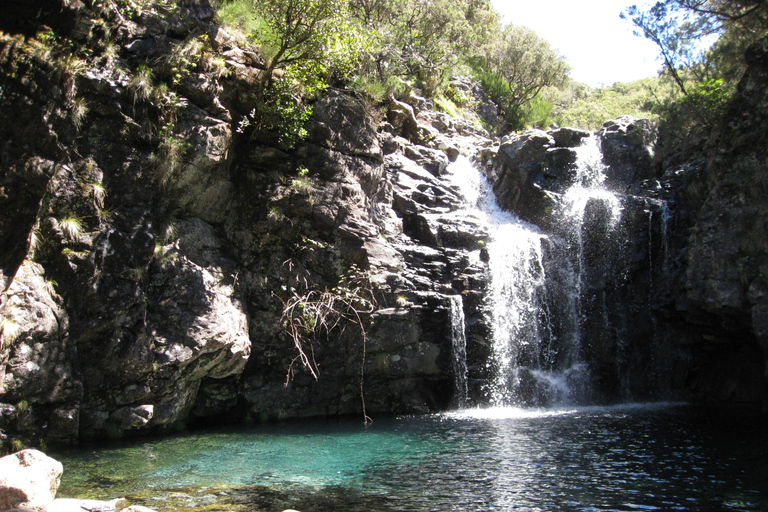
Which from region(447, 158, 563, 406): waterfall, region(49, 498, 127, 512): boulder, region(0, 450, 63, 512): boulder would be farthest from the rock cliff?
region(49, 498, 127, 512): boulder

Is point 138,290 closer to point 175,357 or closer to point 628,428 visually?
point 175,357

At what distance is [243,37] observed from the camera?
1310 cm

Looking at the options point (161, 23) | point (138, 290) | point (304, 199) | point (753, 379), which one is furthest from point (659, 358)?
point (161, 23)

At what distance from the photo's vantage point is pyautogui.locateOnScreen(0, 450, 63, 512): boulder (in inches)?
217

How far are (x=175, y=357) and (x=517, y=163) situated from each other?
40.6ft

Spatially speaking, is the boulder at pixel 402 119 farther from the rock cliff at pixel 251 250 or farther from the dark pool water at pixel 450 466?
the dark pool water at pixel 450 466

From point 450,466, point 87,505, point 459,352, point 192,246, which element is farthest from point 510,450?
point 192,246

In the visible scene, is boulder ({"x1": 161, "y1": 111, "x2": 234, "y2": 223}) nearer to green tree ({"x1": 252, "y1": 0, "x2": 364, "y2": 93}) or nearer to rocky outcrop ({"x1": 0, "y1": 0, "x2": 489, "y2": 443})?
rocky outcrop ({"x1": 0, "y1": 0, "x2": 489, "y2": 443})

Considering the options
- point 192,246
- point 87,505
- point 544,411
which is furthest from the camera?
point 544,411

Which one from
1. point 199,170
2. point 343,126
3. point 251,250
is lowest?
point 251,250

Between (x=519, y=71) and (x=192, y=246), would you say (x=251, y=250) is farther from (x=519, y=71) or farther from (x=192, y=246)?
(x=519, y=71)

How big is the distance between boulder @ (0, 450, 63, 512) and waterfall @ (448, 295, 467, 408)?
9331mm

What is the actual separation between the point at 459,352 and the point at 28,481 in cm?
990

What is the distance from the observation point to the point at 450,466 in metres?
8.27
